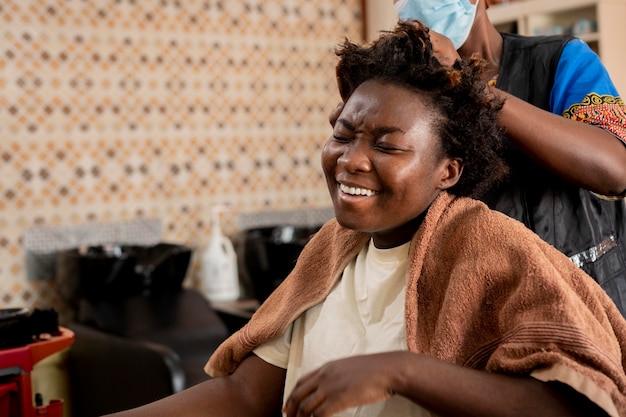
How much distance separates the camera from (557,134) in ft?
4.56

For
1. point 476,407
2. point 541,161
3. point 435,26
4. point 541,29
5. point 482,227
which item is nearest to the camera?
point 476,407

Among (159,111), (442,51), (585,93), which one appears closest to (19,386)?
(442,51)

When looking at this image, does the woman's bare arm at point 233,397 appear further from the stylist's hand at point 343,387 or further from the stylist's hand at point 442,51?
the stylist's hand at point 442,51

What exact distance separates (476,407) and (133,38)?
3102 mm

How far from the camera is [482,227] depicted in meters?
1.25

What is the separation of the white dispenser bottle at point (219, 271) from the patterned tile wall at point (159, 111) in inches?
7.2

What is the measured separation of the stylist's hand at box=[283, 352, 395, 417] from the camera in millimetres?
1026

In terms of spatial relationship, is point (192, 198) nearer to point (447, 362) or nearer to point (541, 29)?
point (541, 29)

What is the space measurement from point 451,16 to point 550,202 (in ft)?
1.55

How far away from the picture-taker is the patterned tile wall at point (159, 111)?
345cm

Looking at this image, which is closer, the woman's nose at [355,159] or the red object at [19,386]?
the woman's nose at [355,159]

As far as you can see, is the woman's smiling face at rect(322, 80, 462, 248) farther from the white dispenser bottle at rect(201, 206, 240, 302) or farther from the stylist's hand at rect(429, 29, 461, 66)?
the white dispenser bottle at rect(201, 206, 240, 302)

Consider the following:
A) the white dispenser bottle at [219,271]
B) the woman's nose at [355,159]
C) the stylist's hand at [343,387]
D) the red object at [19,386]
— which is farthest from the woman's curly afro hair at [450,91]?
the white dispenser bottle at [219,271]

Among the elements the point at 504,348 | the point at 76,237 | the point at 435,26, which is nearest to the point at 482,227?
the point at 504,348
